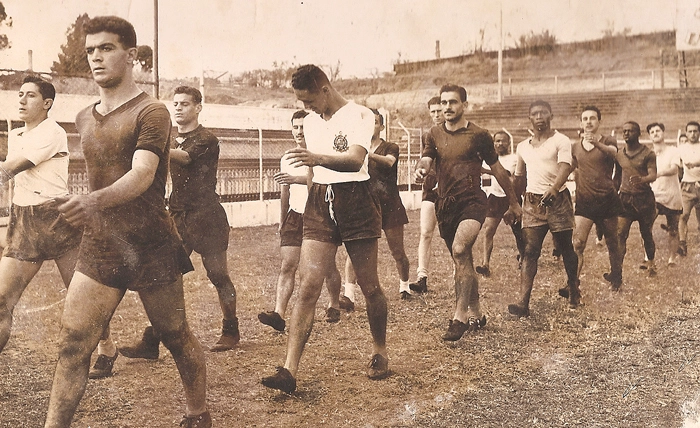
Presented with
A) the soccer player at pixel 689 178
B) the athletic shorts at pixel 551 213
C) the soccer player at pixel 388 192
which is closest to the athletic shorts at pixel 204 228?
the soccer player at pixel 388 192

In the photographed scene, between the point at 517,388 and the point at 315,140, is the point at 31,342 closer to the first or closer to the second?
the point at 315,140

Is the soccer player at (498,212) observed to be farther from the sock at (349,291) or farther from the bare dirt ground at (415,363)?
the sock at (349,291)

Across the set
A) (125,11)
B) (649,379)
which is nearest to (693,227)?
(649,379)

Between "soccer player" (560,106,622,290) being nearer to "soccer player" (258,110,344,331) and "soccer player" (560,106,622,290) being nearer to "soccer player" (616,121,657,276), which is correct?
"soccer player" (616,121,657,276)

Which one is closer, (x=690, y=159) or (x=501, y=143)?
(x=501, y=143)

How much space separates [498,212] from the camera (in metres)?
4.28

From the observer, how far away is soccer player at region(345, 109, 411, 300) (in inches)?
126

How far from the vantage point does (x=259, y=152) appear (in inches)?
124

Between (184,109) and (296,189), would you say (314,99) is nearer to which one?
(184,109)

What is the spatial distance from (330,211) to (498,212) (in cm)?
176

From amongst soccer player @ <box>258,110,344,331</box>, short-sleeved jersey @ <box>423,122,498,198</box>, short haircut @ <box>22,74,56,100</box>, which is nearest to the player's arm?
short haircut @ <box>22,74,56,100</box>

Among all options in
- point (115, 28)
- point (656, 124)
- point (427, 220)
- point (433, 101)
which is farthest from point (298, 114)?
point (656, 124)

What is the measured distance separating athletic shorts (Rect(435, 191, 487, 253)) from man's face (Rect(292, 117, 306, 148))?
92 centimetres

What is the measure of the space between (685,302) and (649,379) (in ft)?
2.52
